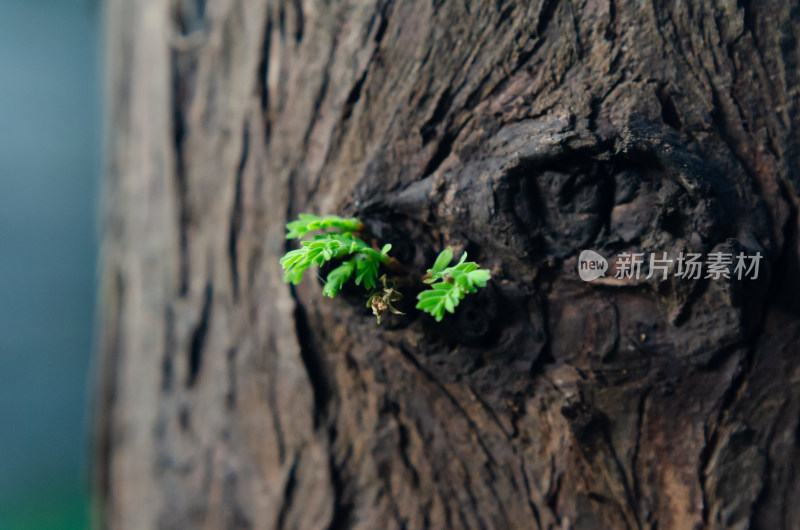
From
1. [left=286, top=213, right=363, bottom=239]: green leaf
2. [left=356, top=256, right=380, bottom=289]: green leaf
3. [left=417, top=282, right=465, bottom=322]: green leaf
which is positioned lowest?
[left=417, top=282, right=465, bottom=322]: green leaf

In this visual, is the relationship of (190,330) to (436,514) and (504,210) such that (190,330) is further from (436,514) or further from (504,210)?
(504,210)

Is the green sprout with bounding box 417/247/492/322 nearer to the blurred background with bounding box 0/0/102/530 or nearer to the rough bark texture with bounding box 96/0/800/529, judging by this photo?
the rough bark texture with bounding box 96/0/800/529

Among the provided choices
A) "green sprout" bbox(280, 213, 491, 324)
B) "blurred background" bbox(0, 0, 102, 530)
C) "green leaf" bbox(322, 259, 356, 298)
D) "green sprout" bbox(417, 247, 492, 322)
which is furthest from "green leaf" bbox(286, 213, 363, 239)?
"blurred background" bbox(0, 0, 102, 530)

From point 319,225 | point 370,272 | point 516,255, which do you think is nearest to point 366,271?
point 370,272

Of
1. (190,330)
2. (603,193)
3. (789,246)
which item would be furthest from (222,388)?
(789,246)

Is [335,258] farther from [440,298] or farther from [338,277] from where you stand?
[440,298]

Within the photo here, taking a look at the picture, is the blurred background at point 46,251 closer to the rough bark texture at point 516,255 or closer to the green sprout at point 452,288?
the rough bark texture at point 516,255
